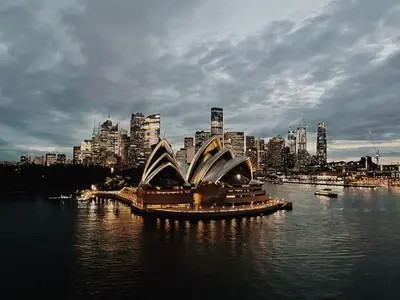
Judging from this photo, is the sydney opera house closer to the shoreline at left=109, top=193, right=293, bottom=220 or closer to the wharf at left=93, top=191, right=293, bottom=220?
the wharf at left=93, top=191, right=293, bottom=220

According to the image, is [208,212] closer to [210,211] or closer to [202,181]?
[210,211]

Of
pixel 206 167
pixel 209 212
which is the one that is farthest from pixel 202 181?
pixel 209 212

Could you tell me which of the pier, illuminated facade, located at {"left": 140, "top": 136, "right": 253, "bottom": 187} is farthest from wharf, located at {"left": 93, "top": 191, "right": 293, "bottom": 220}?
illuminated facade, located at {"left": 140, "top": 136, "right": 253, "bottom": 187}

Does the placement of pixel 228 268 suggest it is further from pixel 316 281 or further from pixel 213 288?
pixel 316 281

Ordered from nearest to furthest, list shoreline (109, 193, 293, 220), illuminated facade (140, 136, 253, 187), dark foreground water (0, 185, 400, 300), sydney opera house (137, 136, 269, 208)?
dark foreground water (0, 185, 400, 300), shoreline (109, 193, 293, 220), sydney opera house (137, 136, 269, 208), illuminated facade (140, 136, 253, 187)

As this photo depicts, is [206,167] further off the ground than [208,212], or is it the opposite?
[206,167]

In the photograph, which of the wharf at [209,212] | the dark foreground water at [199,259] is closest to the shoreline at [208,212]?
the wharf at [209,212]
